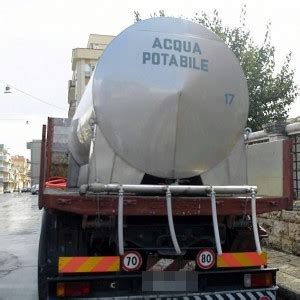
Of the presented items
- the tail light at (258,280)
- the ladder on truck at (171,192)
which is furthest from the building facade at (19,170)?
the ladder on truck at (171,192)

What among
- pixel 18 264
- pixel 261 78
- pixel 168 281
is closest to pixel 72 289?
pixel 168 281

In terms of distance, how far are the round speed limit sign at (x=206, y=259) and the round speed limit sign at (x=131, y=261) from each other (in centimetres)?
52

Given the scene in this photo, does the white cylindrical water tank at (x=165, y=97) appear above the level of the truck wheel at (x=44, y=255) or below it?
above

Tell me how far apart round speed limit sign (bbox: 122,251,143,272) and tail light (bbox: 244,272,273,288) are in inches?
41.2

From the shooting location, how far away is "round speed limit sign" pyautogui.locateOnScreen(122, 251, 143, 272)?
163 inches

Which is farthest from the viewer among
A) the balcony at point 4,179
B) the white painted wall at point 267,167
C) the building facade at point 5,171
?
the building facade at point 5,171

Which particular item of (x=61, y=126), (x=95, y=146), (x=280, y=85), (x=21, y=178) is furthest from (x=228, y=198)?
(x=21, y=178)

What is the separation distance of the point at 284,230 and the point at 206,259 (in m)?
4.72

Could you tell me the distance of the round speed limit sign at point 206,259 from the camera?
430 cm

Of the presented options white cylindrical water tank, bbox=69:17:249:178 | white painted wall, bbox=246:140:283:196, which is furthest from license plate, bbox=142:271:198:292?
white painted wall, bbox=246:140:283:196

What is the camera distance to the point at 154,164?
447 centimetres

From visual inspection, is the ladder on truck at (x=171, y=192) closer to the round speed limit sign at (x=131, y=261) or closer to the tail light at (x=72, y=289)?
the round speed limit sign at (x=131, y=261)

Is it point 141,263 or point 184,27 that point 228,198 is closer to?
point 141,263

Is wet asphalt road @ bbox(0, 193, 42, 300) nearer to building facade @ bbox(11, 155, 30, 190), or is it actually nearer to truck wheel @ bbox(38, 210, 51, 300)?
truck wheel @ bbox(38, 210, 51, 300)
